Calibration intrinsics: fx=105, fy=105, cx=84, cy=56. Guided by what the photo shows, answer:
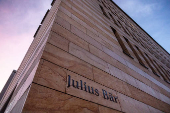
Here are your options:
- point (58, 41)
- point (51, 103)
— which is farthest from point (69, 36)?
point (51, 103)

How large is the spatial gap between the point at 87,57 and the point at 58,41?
91cm

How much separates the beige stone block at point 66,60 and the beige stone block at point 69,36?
0.62 meters

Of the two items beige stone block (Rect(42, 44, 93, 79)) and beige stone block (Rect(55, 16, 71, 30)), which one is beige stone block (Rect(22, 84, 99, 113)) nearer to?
beige stone block (Rect(42, 44, 93, 79))

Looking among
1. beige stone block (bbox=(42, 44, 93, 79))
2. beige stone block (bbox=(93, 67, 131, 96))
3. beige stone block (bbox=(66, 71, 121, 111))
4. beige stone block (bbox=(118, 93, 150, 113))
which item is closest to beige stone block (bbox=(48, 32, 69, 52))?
beige stone block (bbox=(42, 44, 93, 79))

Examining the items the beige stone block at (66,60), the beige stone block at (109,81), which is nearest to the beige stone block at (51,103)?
the beige stone block at (66,60)

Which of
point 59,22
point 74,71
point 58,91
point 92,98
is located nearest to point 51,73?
point 58,91

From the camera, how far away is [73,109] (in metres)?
1.72

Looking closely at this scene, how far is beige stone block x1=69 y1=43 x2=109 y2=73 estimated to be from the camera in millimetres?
2762

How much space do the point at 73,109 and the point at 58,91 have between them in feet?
1.26

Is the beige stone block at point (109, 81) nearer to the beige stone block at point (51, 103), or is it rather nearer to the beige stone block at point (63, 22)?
the beige stone block at point (51, 103)

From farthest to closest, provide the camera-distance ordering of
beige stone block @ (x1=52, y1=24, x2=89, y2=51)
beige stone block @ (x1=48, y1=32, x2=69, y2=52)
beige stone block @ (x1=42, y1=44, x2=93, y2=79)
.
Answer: beige stone block @ (x1=52, y1=24, x2=89, y2=51), beige stone block @ (x1=48, y1=32, x2=69, y2=52), beige stone block @ (x1=42, y1=44, x2=93, y2=79)

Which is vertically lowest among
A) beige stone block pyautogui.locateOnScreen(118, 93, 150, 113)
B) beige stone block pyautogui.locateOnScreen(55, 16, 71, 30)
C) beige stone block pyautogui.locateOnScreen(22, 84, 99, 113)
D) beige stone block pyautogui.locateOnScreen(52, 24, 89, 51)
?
beige stone block pyautogui.locateOnScreen(22, 84, 99, 113)

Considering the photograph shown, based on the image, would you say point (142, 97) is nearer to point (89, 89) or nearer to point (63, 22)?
point (89, 89)

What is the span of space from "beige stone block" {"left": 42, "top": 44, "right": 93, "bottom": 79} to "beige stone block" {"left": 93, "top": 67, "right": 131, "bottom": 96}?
0.23 metres
